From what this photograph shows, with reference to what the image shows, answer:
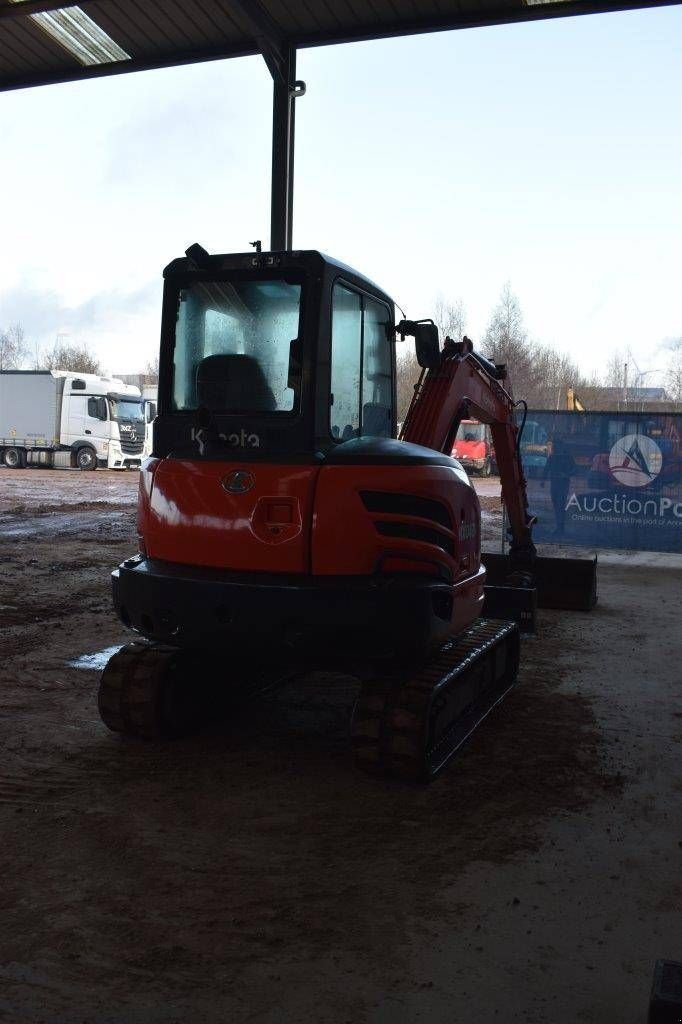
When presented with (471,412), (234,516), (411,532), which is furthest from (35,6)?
(411,532)

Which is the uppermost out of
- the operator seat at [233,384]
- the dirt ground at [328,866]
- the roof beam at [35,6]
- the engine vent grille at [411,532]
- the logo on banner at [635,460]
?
the roof beam at [35,6]

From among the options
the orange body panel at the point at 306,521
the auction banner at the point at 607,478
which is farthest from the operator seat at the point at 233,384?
the auction banner at the point at 607,478

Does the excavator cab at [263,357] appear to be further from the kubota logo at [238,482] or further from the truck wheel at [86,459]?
the truck wheel at [86,459]

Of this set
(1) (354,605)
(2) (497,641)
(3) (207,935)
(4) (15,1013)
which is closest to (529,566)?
(2) (497,641)

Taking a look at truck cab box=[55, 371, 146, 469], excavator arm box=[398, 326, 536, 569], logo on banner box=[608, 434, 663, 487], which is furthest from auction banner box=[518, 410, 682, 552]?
truck cab box=[55, 371, 146, 469]

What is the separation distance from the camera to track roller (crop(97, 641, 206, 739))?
5746mm

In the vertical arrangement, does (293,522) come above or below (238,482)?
below

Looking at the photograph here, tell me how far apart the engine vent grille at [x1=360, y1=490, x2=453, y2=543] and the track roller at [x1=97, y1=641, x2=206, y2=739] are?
1749mm

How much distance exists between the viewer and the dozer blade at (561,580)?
10.7 m

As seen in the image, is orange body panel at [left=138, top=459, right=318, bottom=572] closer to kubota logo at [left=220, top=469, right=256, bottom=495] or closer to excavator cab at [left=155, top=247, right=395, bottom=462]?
kubota logo at [left=220, top=469, right=256, bottom=495]

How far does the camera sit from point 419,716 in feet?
16.7

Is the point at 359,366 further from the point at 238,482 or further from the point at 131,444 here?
the point at 131,444

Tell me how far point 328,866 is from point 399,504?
1929 millimetres

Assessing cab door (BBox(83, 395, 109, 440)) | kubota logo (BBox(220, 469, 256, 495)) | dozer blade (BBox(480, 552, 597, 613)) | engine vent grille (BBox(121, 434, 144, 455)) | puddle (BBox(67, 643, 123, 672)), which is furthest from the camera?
engine vent grille (BBox(121, 434, 144, 455))
